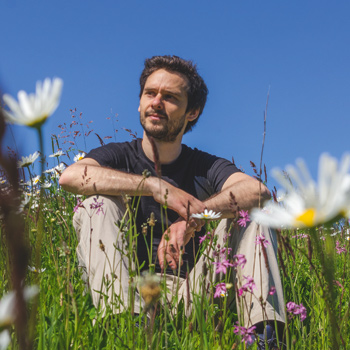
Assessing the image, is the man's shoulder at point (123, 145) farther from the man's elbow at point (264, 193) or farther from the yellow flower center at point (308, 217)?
the yellow flower center at point (308, 217)

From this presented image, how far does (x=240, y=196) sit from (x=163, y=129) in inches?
39.0

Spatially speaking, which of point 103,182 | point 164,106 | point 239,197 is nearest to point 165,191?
point 103,182

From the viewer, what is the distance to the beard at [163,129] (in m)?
3.50

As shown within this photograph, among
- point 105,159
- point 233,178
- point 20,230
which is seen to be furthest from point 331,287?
point 105,159

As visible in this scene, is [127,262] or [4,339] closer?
[4,339]

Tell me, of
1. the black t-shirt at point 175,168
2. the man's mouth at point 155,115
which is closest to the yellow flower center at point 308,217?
the black t-shirt at point 175,168

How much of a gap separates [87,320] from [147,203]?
139 centimetres

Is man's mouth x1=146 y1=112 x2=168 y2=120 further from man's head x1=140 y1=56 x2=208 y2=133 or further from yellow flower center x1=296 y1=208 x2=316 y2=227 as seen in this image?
yellow flower center x1=296 y1=208 x2=316 y2=227

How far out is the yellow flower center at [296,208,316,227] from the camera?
2.00ft

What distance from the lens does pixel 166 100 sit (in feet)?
12.5

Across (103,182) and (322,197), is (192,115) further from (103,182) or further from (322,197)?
(322,197)

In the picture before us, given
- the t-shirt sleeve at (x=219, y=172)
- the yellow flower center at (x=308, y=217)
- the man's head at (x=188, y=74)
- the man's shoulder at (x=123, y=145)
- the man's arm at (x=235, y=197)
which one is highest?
the man's head at (x=188, y=74)

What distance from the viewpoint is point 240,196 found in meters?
2.76

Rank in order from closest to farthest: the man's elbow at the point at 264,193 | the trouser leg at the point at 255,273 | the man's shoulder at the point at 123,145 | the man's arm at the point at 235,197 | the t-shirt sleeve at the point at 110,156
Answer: the trouser leg at the point at 255,273 < the man's arm at the point at 235,197 < the man's elbow at the point at 264,193 < the t-shirt sleeve at the point at 110,156 < the man's shoulder at the point at 123,145
